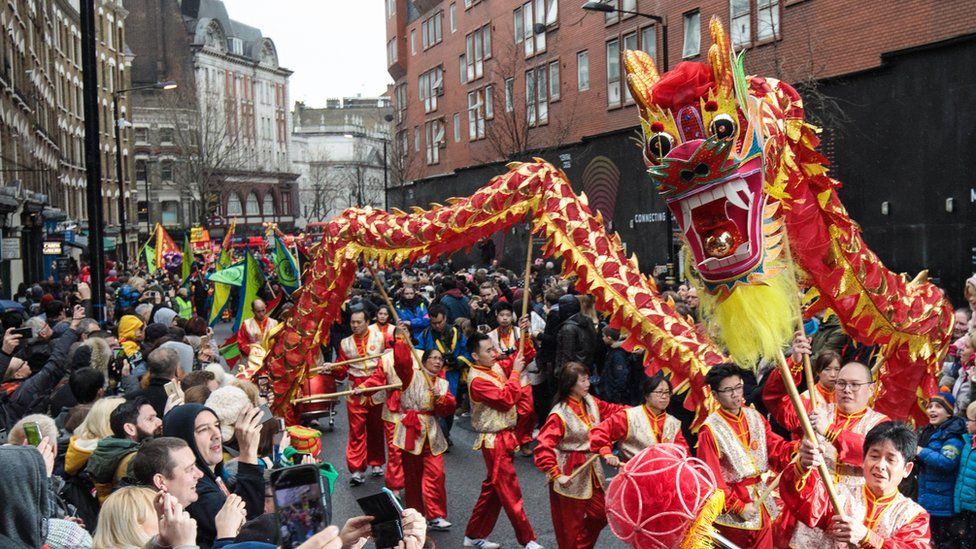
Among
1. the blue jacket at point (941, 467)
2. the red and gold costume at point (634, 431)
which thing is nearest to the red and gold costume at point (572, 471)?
the red and gold costume at point (634, 431)

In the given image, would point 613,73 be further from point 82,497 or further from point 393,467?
point 82,497

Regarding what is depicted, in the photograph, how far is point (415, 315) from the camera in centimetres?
1595

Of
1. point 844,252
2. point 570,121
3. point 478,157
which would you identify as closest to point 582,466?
point 844,252

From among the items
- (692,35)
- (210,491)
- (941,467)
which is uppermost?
(692,35)

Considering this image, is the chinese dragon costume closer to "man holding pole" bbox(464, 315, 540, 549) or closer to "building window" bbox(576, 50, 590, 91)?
"man holding pole" bbox(464, 315, 540, 549)

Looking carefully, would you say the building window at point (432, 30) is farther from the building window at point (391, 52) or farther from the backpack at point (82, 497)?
the backpack at point (82, 497)

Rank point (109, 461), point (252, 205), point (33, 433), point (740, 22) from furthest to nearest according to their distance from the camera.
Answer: point (252, 205), point (740, 22), point (109, 461), point (33, 433)

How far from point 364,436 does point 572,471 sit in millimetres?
4473

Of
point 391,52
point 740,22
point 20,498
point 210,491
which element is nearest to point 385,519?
point 20,498

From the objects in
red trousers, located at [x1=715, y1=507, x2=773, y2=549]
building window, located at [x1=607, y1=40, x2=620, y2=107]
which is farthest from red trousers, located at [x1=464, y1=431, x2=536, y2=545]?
building window, located at [x1=607, y1=40, x2=620, y2=107]

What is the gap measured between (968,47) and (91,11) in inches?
478

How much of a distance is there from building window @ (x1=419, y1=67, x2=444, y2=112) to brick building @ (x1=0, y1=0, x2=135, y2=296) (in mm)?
15493

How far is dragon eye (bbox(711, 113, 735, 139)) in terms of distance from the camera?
499cm

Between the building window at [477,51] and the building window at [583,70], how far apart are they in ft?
25.7
